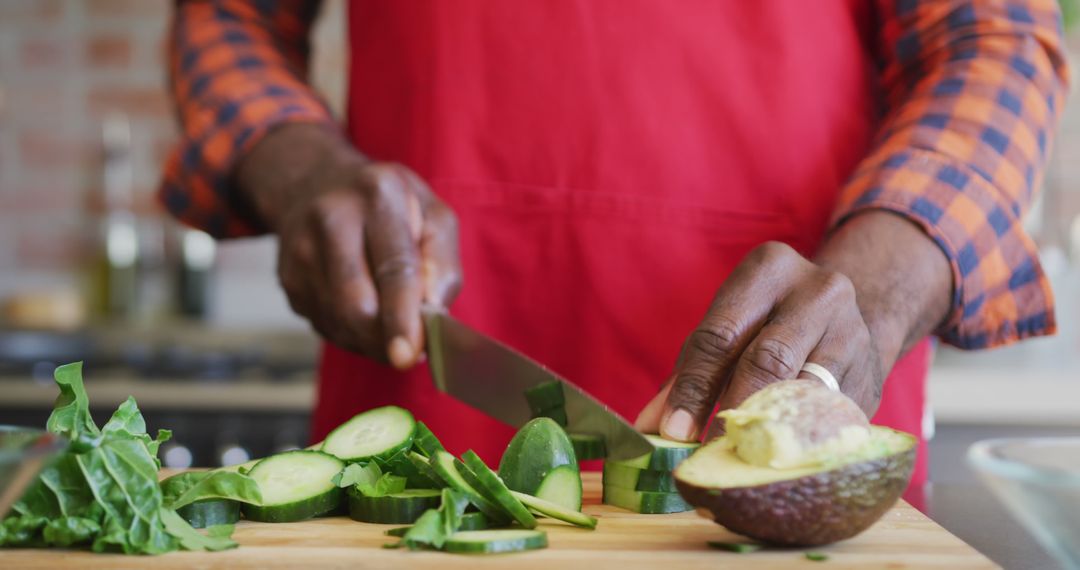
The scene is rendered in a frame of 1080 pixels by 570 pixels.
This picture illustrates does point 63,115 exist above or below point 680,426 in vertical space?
above

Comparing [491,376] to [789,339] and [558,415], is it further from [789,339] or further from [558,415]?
[789,339]

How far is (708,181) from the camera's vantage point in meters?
1.47

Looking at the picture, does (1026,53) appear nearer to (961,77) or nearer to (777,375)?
(961,77)

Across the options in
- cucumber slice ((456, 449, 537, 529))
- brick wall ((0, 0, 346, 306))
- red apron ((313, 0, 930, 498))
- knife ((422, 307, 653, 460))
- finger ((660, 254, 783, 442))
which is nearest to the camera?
cucumber slice ((456, 449, 537, 529))

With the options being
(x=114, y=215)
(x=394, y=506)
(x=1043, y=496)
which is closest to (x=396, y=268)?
(x=394, y=506)

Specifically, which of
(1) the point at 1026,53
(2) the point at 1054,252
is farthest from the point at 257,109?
(2) the point at 1054,252

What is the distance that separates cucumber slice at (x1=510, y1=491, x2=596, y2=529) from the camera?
934 millimetres

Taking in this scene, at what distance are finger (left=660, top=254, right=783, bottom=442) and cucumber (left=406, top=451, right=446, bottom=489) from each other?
19 centimetres

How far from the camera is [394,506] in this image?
0.96m

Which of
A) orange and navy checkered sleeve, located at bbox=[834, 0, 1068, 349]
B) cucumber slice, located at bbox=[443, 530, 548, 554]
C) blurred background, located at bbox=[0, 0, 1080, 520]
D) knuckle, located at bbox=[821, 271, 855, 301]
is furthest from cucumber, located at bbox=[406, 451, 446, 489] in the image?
blurred background, located at bbox=[0, 0, 1080, 520]

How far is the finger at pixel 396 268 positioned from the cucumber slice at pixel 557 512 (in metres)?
0.34

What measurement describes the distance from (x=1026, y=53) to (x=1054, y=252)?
1.57 metres

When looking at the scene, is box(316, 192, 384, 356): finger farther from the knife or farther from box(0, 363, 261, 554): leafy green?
box(0, 363, 261, 554): leafy green

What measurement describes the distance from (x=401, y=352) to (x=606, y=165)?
37cm
